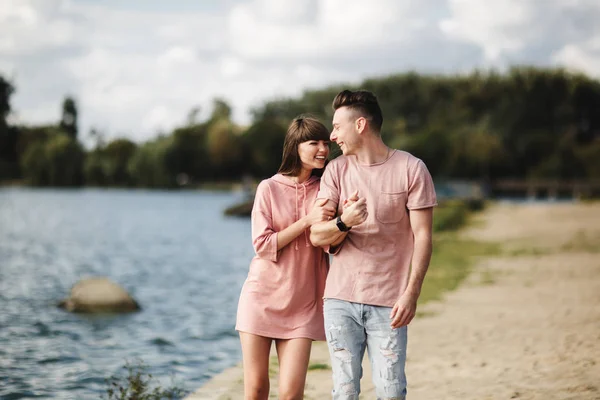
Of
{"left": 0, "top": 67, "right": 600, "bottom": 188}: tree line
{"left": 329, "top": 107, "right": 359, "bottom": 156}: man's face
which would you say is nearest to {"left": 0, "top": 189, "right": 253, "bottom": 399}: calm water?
{"left": 329, "top": 107, "right": 359, "bottom": 156}: man's face

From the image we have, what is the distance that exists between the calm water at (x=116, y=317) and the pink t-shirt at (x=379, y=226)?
18.4ft

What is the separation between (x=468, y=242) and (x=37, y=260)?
16.7m

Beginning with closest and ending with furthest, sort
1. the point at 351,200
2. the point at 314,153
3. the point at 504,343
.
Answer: the point at 351,200, the point at 314,153, the point at 504,343

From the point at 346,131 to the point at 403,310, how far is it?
959mm

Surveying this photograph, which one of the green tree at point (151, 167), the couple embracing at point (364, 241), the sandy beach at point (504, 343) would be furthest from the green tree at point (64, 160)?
the couple embracing at point (364, 241)

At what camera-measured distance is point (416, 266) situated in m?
3.95

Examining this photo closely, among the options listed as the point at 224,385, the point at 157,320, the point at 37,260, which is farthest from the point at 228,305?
the point at 37,260

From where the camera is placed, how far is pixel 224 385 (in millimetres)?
8281

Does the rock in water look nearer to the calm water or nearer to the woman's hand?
the calm water

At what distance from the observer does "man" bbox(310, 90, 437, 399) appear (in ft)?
13.1

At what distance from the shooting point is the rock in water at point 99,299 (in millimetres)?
15273

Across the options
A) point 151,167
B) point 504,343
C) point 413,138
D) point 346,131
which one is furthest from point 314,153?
point 151,167

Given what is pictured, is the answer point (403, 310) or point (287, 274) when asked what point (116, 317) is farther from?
point (403, 310)

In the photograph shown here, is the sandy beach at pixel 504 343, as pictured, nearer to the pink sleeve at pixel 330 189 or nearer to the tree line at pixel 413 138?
the pink sleeve at pixel 330 189
